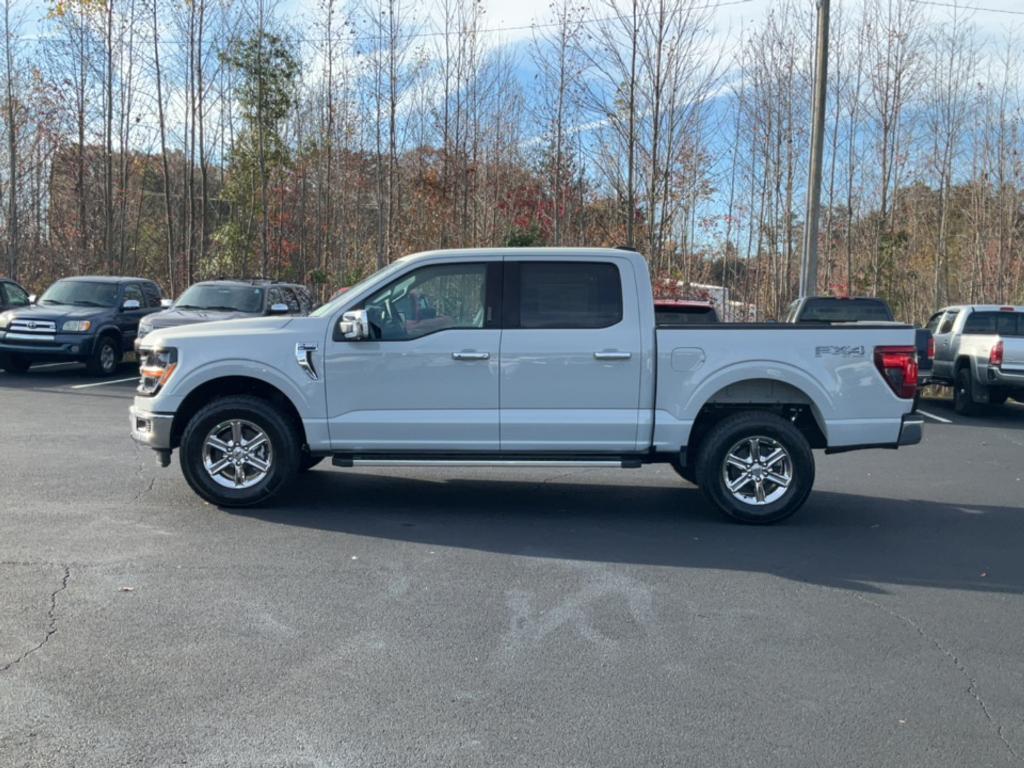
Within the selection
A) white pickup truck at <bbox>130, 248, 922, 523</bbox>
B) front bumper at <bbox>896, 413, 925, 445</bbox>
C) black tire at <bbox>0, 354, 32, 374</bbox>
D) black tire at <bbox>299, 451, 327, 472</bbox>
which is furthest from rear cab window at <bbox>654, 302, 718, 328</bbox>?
black tire at <bbox>0, 354, 32, 374</bbox>

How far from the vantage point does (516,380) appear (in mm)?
7719

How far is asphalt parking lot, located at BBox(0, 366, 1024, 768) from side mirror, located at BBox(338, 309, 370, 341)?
1.42 meters

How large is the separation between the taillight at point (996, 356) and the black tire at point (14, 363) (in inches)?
623

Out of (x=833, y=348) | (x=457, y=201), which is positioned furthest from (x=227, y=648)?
(x=457, y=201)

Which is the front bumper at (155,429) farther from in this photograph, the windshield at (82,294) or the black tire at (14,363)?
the windshield at (82,294)

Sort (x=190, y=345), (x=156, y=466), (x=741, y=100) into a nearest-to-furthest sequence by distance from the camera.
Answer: (x=190, y=345) → (x=156, y=466) → (x=741, y=100)

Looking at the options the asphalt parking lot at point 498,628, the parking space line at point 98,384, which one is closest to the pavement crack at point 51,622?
the asphalt parking lot at point 498,628

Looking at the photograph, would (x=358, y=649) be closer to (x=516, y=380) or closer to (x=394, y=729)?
(x=394, y=729)

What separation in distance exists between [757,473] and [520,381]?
2.01 metres

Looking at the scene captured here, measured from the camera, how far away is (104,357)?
57.7 feet

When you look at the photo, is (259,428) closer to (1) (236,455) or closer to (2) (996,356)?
(1) (236,455)

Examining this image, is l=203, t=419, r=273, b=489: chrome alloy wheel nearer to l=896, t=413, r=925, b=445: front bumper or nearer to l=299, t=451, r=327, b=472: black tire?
l=299, t=451, r=327, b=472: black tire

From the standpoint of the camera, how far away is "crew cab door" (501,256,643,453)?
7691 mm

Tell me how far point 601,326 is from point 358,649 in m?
3.59
